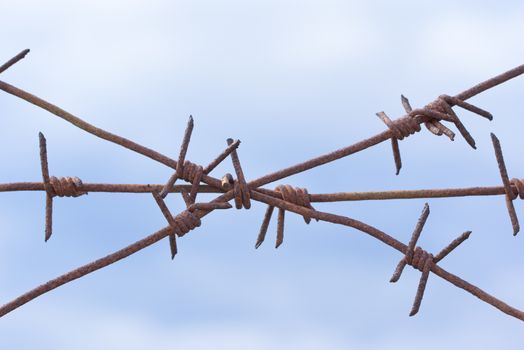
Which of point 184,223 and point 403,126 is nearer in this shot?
point 184,223

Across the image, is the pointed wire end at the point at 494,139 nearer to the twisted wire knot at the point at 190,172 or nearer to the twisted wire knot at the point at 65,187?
the twisted wire knot at the point at 190,172

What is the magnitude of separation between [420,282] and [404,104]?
43cm

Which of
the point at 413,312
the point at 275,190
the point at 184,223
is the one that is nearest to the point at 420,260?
the point at 413,312

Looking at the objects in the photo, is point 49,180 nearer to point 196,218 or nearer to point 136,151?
point 136,151

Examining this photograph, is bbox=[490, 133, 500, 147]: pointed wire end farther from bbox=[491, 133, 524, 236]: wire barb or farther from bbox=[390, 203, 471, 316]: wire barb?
bbox=[390, 203, 471, 316]: wire barb

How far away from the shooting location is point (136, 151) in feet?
7.37

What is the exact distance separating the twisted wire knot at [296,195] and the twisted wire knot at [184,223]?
222 millimetres

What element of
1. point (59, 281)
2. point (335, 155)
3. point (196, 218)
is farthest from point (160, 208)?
point (335, 155)

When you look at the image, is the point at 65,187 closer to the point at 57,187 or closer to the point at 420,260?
the point at 57,187

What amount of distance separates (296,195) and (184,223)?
10.9 inches

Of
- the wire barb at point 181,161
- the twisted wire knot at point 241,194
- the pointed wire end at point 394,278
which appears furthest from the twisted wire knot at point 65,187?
the pointed wire end at point 394,278

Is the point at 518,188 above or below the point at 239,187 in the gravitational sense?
above

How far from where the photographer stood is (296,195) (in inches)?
91.0

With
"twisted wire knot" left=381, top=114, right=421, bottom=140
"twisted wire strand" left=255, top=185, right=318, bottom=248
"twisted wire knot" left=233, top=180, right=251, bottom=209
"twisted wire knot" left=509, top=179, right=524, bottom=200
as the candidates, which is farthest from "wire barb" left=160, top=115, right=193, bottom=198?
"twisted wire knot" left=509, top=179, right=524, bottom=200
